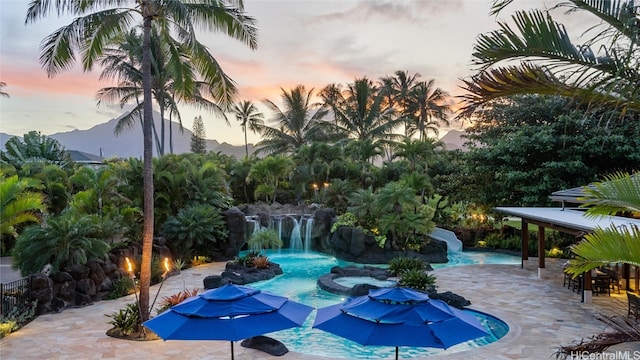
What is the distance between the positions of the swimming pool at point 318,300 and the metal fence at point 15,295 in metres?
5.91

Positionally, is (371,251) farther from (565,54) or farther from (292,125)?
(292,125)

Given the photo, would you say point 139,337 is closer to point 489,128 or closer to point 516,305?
point 516,305

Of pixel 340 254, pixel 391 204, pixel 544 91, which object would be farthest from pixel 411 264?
pixel 544 91

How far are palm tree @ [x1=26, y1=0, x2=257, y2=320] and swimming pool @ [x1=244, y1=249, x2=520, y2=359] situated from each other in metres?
3.48

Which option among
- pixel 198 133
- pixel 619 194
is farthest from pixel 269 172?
pixel 198 133

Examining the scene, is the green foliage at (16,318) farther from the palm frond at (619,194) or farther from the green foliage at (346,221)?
the green foliage at (346,221)

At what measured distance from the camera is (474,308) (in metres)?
11.2

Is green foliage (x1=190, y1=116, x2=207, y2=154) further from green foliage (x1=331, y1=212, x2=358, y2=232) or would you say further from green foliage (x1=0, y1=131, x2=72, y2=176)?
green foliage (x1=331, y1=212, x2=358, y2=232)

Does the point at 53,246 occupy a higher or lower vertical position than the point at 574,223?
lower

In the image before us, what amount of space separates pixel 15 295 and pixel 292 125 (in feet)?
93.2

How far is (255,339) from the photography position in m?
8.57

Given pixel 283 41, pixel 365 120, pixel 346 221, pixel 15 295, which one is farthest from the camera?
pixel 365 120

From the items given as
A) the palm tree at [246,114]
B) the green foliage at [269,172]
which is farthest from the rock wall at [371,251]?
the palm tree at [246,114]

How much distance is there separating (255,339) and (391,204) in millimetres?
11907
